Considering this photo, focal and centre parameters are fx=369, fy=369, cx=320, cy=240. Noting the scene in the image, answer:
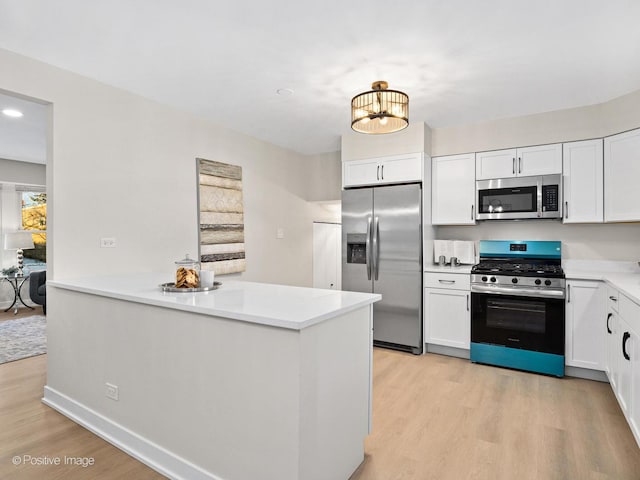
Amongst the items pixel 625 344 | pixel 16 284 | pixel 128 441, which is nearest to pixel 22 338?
pixel 16 284

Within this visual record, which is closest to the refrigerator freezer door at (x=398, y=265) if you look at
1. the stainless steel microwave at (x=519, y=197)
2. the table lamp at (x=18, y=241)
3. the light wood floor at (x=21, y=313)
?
the stainless steel microwave at (x=519, y=197)

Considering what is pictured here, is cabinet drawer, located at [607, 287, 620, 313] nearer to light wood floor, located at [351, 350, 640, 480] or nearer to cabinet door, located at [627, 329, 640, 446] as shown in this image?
cabinet door, located at [627, 329, 640, 446]

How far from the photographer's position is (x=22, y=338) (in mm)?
4289

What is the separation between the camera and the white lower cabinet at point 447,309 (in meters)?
3.69

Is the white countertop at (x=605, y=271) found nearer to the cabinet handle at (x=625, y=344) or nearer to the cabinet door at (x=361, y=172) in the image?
the cabinet handle at (x=625, y=344)

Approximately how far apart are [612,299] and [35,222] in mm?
8008

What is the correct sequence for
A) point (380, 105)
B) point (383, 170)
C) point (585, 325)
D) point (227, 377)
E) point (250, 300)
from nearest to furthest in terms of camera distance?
1. point (227, 377)
2. point (250, 300)
3. point (380, 105)
4. point (585, 325)
5. point (383, 170)

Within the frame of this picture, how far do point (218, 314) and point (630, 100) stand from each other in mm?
3716

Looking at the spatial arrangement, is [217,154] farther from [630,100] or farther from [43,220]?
[43,220]

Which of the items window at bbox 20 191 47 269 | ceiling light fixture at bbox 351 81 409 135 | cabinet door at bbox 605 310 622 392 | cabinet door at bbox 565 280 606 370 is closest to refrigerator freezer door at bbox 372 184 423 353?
cabinet door at bbox 565 280 606 370

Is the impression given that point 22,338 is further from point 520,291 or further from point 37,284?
point 520,291

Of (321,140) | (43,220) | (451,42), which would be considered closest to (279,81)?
(451,42)

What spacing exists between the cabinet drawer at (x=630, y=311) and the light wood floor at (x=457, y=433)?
712 mm

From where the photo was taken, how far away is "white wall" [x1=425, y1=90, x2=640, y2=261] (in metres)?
3.28
